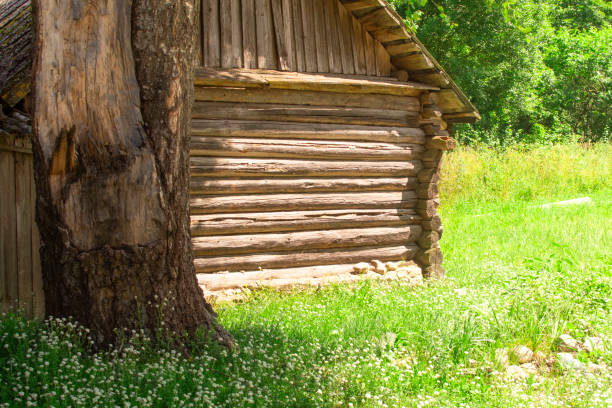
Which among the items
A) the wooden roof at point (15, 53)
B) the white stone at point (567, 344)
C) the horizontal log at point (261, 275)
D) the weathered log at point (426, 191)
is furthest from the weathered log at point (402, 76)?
the wooden roof at point (15, 53)

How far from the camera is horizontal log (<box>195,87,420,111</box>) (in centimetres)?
795

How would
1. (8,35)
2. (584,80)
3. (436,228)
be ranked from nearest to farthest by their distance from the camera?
(8,35) < (436,228) < (584,80)

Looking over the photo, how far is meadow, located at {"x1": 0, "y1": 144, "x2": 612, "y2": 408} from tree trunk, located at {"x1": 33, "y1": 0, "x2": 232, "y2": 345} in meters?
0.31

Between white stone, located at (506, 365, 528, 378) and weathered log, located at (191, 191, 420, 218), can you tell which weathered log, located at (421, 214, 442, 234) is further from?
white stone, located at (506, 365, 528, 378)

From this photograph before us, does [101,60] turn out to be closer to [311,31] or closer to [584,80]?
[311,31]

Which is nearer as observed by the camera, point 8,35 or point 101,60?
point 101,60

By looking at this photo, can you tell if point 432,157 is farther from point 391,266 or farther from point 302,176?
point 302,176

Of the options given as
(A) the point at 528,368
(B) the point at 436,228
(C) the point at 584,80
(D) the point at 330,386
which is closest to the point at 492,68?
(C) the point at 584,80

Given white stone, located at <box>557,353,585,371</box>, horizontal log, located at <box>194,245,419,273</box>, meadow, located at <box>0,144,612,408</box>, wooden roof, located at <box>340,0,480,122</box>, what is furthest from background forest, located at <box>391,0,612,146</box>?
white stone, located at <box>557,353,585,371</box>

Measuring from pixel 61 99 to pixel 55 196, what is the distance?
2.34ft

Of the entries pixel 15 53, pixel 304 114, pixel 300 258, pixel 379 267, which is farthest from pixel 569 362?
pixel 15 53

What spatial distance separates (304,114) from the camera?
8703mm

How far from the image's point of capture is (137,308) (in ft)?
15.3

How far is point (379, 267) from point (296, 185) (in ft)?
5.91
